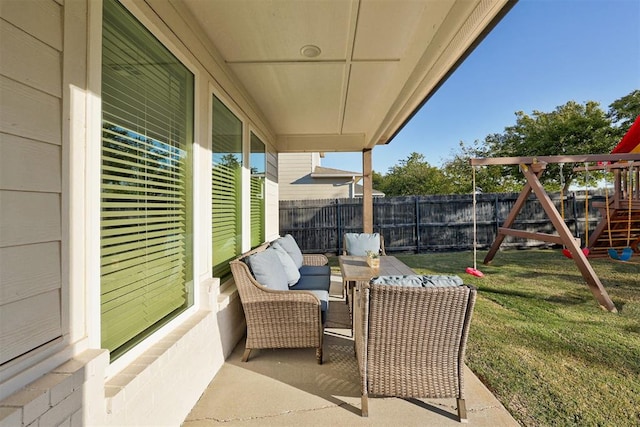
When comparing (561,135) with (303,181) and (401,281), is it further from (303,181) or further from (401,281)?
(401,281)

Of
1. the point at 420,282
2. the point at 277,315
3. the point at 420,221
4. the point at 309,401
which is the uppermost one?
the point at 420,221

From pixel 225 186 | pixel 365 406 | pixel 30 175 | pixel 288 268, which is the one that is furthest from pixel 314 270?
pixel 30 175

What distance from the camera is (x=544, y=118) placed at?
1364cm

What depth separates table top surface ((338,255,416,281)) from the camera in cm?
298

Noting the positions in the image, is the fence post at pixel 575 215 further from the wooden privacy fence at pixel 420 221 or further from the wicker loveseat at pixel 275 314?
the wicker loveseat at pixel 275 314

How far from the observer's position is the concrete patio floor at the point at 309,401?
1837 mm

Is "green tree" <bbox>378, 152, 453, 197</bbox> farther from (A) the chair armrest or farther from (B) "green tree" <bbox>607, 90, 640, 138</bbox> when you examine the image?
(A) the chair armrest

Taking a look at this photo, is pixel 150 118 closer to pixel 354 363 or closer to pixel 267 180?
pixel 354 363

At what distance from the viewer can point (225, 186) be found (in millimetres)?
2994

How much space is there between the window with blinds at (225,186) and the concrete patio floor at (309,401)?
0.95m

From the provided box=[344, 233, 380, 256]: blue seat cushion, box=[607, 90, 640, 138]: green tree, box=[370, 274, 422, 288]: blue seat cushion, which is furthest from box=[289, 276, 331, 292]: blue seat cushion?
box=[607, 90, 640, 138]: green tree

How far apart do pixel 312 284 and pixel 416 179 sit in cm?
1828

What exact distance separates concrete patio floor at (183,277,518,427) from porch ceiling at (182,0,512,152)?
253cm

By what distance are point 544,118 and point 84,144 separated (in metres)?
17.6
